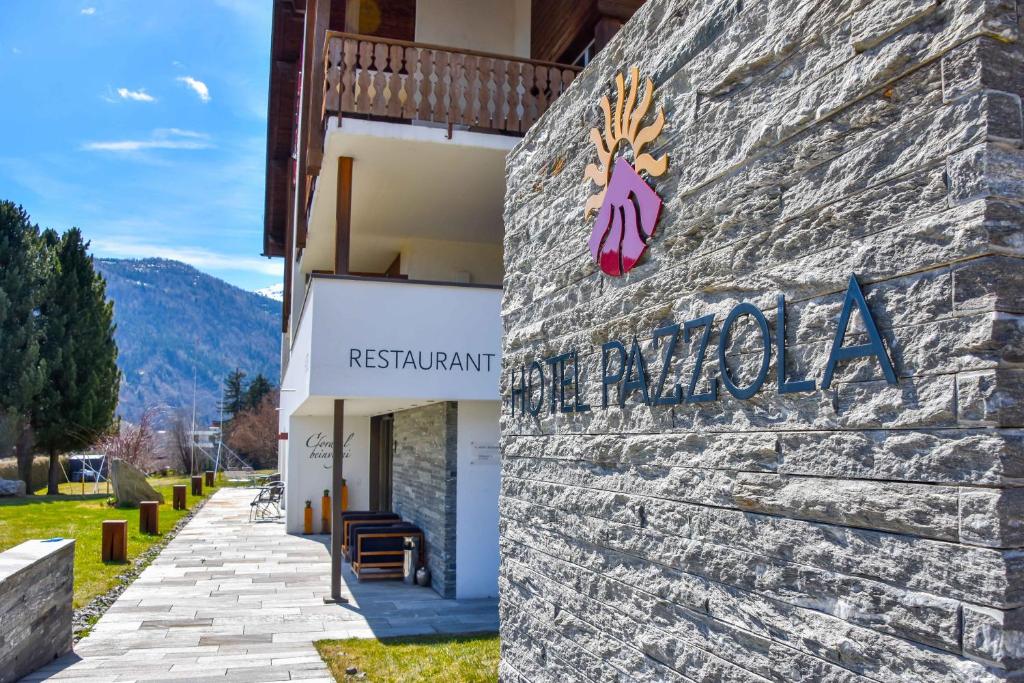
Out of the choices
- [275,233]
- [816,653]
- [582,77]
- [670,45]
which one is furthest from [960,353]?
[275,233]

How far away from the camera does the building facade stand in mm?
10742

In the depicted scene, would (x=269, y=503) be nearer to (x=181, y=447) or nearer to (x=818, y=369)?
(x=818, y=369)

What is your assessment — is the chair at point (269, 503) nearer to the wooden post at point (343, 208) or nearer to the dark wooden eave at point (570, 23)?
the wooden post at point (343, 208)

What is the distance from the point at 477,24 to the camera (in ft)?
47.1

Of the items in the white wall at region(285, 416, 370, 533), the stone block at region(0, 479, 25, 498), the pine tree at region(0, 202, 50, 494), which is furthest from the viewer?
the pine tree at region(0, 202, 50, 494)

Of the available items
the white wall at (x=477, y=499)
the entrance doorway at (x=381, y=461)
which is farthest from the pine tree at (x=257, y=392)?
the white wall at (x=477, y=499)

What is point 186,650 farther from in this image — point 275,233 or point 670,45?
point 275,233

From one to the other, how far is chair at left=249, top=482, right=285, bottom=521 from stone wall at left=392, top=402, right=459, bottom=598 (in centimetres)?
1006

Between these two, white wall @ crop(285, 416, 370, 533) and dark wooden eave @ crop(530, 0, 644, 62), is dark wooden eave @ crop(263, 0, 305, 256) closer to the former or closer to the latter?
dark wooden eave @ crop(530, 0, 644, 62)

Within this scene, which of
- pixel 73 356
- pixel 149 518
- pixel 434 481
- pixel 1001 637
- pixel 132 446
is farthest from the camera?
pixel 132 446

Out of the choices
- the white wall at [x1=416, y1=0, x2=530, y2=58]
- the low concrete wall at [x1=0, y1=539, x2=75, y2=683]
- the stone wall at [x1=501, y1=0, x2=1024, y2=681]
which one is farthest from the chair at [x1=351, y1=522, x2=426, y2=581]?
the stone wall at [x1=501, y1=0, x2=1024, y2=681]

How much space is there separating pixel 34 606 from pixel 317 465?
42.0 feet

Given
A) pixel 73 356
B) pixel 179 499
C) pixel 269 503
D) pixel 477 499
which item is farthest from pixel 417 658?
pixel 73 356

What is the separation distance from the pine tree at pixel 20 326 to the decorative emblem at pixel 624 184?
29797mm
